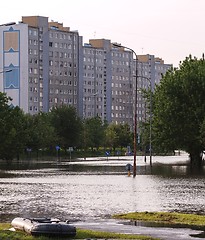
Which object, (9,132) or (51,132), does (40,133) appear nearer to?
(51,132)

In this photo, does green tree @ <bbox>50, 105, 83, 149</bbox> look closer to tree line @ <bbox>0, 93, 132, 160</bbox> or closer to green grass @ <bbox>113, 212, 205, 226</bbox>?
tree line @ <bbox>0, 93, 132, 160</bbox>

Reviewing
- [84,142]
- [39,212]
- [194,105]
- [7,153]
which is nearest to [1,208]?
[39,212]

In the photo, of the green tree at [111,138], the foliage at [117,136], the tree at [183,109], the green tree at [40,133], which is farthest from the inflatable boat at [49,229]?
the foliage at [117,136]

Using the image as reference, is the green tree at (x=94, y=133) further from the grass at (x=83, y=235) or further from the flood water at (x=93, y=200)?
the grass at (x=83, y=235)

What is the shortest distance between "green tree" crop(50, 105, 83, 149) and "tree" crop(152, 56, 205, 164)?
71268 mm

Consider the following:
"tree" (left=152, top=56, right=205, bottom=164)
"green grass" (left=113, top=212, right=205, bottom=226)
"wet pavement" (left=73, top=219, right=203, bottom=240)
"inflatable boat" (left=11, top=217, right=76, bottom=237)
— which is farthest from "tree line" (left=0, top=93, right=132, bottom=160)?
"inflatable boat" (left=11, top=217, right=76, bottom=237)

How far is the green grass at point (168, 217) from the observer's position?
2367 cm

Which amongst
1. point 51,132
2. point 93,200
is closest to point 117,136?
point 51,132

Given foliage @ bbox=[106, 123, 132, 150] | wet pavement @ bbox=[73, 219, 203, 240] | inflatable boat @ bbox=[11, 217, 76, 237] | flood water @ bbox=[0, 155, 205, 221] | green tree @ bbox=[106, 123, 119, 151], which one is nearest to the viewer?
inflatable boat @ bbox=[11, 217, 76, 237]

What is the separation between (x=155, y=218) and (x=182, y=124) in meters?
56.8

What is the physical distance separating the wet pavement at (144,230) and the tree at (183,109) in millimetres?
55584

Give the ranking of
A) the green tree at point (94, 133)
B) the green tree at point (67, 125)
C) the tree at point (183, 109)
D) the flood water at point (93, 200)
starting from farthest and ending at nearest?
the green tree at point (94, 133)
the green tree at point (67, 125)
the tree at point (183, 109)
the flood water at point (93, 200)

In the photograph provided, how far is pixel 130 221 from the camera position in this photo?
24.2 metres

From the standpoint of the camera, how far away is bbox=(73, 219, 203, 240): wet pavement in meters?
19.5
